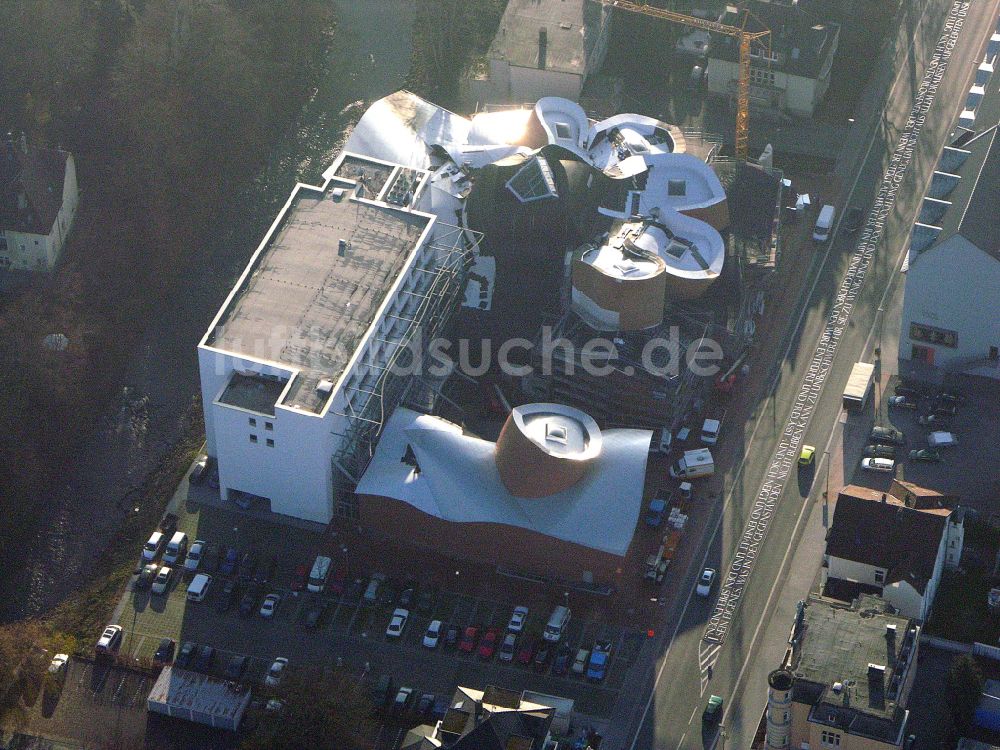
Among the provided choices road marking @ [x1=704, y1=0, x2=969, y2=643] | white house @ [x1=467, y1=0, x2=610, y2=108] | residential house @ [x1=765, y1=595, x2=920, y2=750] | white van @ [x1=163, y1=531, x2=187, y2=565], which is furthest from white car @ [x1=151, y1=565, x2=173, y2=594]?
white house @ [x1=467, y1=0, x2=610, y2=108]

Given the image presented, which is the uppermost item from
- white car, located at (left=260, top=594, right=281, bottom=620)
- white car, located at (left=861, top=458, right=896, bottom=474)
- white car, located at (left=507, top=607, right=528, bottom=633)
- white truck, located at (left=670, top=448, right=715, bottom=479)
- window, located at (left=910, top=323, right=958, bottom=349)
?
window, located at (left=910, top=323, right=958, bottom=349)

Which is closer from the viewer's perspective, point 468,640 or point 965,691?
point 965,691

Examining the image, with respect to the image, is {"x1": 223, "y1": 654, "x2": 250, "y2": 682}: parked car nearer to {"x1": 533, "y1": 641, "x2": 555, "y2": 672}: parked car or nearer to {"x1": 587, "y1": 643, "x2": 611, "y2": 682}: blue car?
{"x1": 533, "y1": 641, "x2": 555, "y2": 672}: parked car

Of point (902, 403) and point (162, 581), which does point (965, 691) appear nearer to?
point (902, 403)

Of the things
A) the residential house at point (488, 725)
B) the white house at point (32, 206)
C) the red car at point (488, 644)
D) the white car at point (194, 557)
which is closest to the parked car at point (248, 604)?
the white car at point (194, 557)

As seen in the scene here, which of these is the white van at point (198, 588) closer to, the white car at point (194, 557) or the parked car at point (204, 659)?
the white car at point (194, 557)

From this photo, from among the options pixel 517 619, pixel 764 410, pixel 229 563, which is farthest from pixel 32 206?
pixel 764 410
